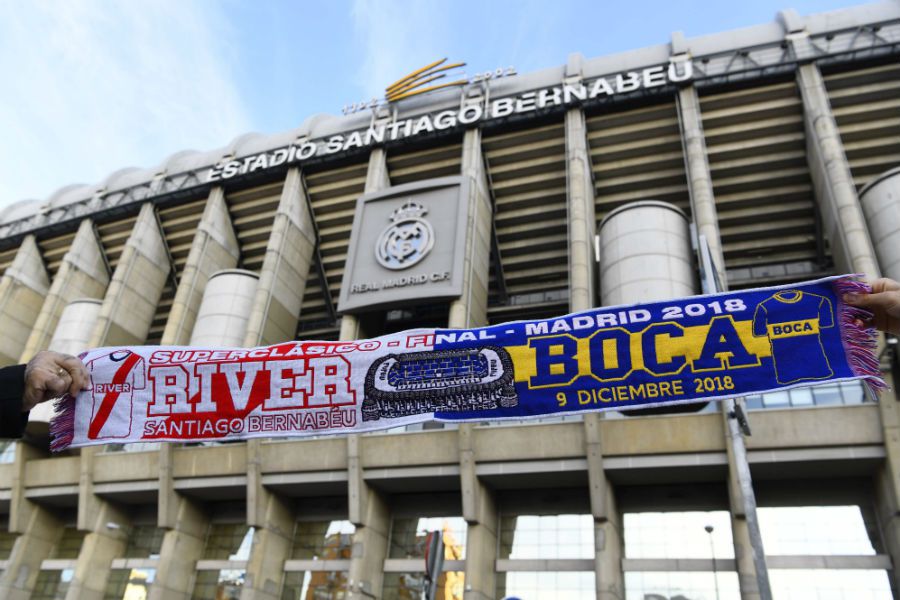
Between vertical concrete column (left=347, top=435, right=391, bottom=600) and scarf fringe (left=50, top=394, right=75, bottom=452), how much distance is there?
754 inches

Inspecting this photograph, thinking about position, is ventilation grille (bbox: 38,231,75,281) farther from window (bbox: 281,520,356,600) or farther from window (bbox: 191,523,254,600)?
window (bbox: 281,520,356,600)

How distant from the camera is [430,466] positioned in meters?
26.4

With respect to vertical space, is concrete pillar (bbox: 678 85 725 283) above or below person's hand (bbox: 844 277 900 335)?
above

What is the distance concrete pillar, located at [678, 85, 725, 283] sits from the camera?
26609 mm

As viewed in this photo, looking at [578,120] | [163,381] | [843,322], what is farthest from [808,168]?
[163,381]

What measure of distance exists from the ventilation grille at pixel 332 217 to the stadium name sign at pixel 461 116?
1.47 m

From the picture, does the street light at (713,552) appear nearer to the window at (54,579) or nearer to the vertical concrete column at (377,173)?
the vertical concrete column at (377,173)

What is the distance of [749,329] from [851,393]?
761 inches

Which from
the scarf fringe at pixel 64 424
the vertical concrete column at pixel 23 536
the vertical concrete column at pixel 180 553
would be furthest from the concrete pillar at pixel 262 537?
the scarf fringe at pixel 64 424

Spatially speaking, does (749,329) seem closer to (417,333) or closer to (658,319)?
(658,319)

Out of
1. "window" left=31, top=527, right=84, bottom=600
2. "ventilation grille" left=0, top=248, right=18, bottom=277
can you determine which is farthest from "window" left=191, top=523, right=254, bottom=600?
"ventilation grille" left=0, top=248, right=18, bottom=277

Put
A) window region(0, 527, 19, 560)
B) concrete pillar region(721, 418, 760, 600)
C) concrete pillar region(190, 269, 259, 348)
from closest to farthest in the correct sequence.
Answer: concrete pillar region(721, 418, 760, 600), concrete pillar region(190, 269, 259, 348), window region(0, 527, 19, 560)

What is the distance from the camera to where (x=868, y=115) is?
30078mm

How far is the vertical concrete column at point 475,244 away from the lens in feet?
94.1
